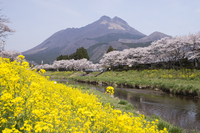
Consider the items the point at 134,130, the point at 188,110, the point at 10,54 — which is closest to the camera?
the point at 134,130

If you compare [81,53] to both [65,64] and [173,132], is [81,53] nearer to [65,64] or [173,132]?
[65,64]

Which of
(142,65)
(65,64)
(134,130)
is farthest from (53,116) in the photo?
(65,64)

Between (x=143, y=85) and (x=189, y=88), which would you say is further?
(x=143, y=85)

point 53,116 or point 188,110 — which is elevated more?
point 53,116

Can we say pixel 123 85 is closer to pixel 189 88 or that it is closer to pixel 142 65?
pixel 189 88

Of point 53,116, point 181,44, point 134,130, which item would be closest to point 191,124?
point 134,130

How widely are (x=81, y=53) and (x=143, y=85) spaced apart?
56.8m

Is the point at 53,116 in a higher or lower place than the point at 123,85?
higher

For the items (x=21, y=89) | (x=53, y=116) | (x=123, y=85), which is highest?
(x=21, y=89)

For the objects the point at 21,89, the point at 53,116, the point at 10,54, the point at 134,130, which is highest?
the point at 10,54

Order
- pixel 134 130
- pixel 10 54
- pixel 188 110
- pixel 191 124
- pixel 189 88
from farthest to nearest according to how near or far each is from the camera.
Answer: pixel 10 54 → pixel 189 88 → pixel 188 110 → pixel 191 124 → pixel 134 130

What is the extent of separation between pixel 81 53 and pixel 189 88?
6321 centimetres

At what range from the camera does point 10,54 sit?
121 ft

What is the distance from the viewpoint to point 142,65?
45.5 metres
